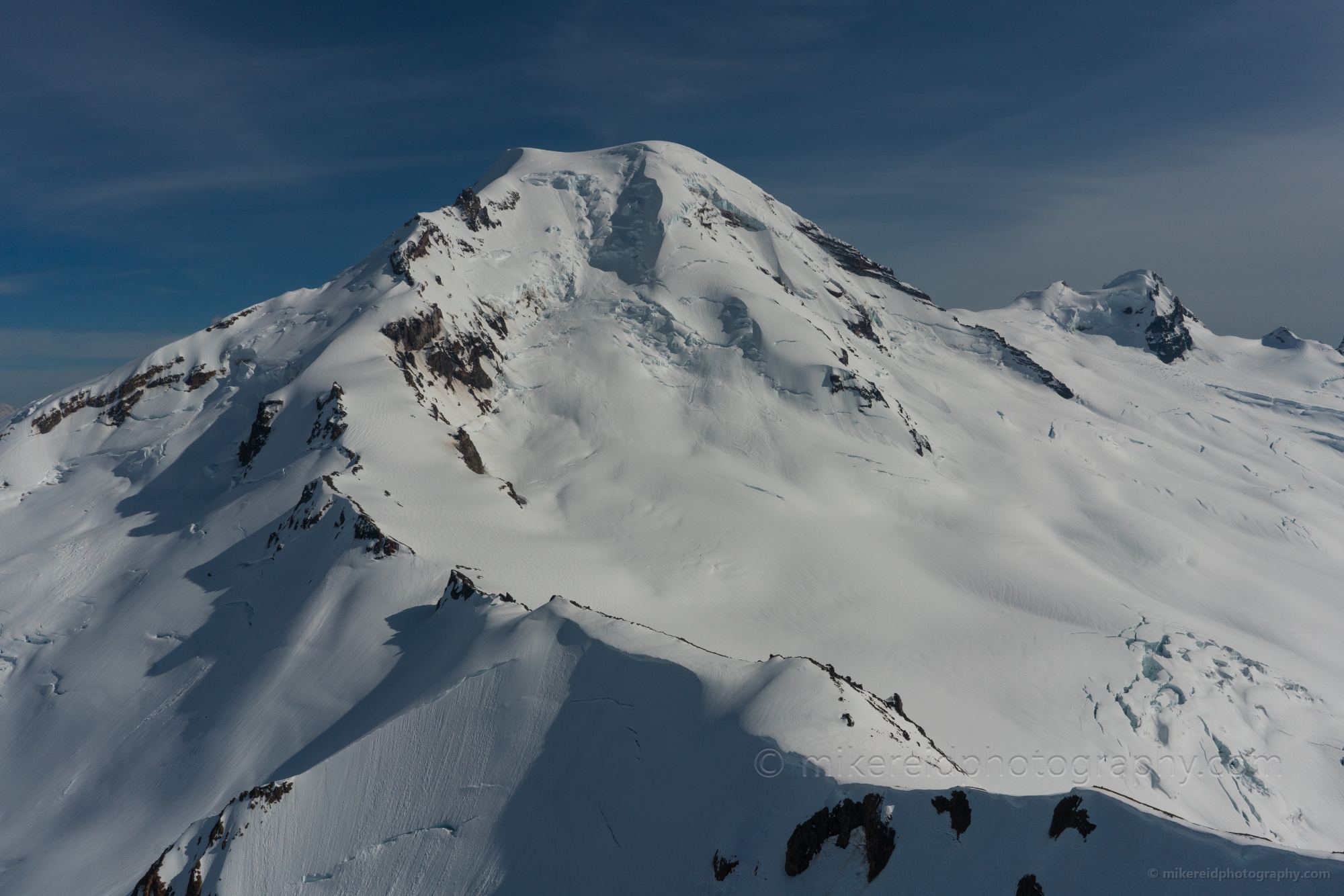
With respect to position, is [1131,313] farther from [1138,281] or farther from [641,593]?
[641,593]

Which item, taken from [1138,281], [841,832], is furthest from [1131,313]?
[841,832]

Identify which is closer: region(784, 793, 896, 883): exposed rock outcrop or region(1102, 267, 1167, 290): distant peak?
region(784, 793, 896, 883): exposed rock outcrop

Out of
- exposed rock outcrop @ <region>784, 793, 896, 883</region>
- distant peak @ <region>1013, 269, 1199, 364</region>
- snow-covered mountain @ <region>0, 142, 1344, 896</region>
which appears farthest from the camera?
distant peak @ <region>1013, 269, 1199, 364</region>

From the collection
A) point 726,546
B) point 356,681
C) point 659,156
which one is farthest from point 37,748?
→ point 659,156

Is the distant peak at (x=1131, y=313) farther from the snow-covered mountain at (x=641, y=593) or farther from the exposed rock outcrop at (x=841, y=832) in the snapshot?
the exposed rock outcrop at (x=841, y=832)

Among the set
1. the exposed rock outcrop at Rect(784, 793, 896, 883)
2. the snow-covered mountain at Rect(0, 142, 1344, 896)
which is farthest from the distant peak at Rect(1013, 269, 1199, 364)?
the exposed rock outcrop at Rect(784, 793, 896, 883)

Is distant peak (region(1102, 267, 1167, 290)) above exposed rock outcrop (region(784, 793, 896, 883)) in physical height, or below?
below

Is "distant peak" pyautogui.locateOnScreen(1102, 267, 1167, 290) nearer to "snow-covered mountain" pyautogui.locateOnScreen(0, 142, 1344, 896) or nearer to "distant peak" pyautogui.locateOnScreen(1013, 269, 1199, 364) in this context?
"distant peak" pyautogui.locateOnScreen(1013, 269, 1199, 364)

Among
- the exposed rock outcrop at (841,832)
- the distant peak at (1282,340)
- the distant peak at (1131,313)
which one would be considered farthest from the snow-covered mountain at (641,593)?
the distant peak at (1282,340)

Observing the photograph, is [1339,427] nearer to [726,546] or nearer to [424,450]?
[726,546]
